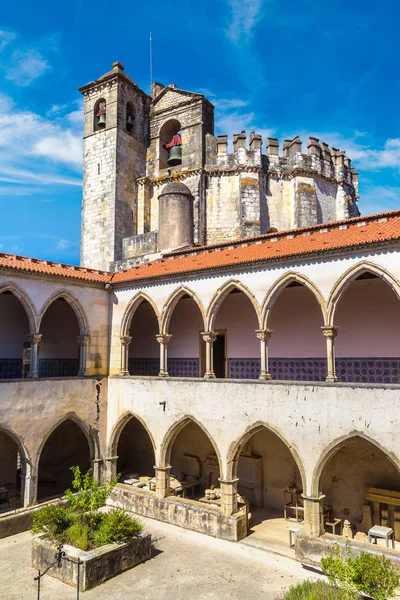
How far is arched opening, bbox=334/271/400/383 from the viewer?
1212 cm

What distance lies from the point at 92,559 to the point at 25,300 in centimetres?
682

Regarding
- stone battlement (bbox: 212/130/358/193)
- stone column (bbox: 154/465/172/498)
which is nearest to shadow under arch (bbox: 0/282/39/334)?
stone column (bbox: 154/465/172/498)

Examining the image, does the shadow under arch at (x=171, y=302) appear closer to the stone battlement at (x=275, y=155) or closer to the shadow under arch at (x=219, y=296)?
the shadow under arch at (x=219, y=296)

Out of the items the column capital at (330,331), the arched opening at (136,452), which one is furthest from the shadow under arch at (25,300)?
the column capital at (330,331)

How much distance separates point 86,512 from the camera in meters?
11.2

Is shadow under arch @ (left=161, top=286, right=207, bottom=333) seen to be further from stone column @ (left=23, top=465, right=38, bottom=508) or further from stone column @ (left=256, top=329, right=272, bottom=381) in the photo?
stone column @ (left=23, top=465, right=38, bottom=508)

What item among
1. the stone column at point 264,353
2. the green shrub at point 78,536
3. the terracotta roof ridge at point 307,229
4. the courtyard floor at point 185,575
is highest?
the terracotta roof ridge at point 307,229

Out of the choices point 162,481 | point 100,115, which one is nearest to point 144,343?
point 162,481

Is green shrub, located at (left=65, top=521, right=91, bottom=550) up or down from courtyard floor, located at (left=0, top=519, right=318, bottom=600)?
up

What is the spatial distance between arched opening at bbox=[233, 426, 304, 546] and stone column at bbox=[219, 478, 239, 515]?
2.52 ft

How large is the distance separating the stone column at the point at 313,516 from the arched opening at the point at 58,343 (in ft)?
31.3

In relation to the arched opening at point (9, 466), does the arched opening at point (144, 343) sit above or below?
above

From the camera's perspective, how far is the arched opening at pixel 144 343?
17.4 metres

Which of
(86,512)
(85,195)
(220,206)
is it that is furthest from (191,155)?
(86,512)
